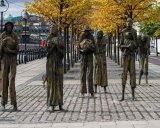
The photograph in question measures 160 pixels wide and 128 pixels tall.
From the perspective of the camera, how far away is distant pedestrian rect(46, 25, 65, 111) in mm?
11719

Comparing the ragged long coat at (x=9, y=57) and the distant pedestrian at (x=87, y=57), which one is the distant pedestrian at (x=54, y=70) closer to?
the ragged long coat at (x=9, y=57)

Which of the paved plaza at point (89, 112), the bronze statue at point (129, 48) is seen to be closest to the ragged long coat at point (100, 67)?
the paved plaza at point (89, 112)

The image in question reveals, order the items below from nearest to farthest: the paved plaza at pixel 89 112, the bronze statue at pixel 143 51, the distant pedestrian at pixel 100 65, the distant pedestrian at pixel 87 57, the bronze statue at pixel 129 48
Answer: the paved plaza at pixel 89 112
the bronze statue at pixel 129 48
the distant pedestrian at pixel 87 57
the distant pedestrian at pixel 100 65
the bronze statue at pixel 143 51

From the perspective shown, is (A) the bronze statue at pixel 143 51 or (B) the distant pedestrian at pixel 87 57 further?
(A) the bronze statue at pixel 143 51

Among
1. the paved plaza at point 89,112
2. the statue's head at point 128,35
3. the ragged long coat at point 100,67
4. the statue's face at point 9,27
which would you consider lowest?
the paved plaza at point 89,112

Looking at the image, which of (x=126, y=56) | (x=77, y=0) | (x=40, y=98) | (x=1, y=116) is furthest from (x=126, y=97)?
(x=77, y=0)

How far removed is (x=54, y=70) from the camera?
463 inches

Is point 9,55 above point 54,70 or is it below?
above

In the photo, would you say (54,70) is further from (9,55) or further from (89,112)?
(89,112)

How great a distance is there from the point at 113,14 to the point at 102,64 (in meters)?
12.1

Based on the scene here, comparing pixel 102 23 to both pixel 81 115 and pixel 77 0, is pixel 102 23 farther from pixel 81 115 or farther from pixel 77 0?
pixel 81 115

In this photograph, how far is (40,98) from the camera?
14820 mm

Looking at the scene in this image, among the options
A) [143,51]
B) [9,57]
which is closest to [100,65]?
[143,51]

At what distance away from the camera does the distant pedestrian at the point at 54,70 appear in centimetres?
1172
